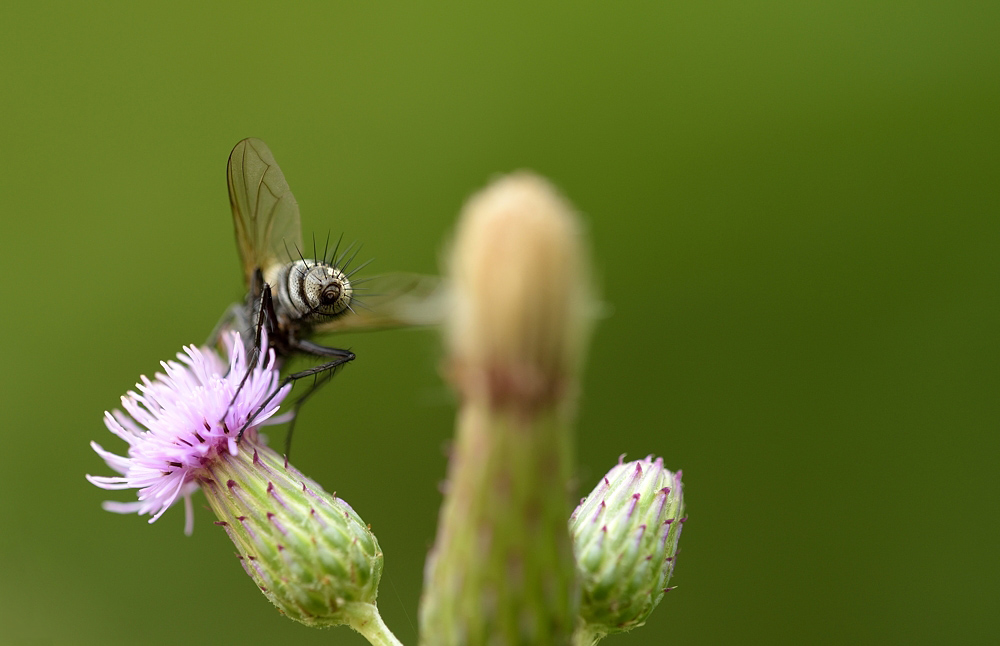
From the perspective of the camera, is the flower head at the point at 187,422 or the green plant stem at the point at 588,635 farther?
the flower head at the point at 187,422

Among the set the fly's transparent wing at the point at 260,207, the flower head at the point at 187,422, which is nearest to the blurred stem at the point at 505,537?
the flower head at the point at 187,422

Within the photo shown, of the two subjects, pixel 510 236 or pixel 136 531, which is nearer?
pixel 510 236

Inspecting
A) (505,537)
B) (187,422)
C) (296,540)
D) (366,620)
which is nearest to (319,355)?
(187,422)

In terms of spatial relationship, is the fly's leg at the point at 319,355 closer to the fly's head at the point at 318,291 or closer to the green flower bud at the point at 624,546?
the fly's head at the point at 318,291

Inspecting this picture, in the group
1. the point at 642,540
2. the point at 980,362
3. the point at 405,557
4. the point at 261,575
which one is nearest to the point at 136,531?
the point at 405,557

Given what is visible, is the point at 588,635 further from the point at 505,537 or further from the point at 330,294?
the point at 330,294

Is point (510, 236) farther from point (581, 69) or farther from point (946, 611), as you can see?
point (581, 69)
